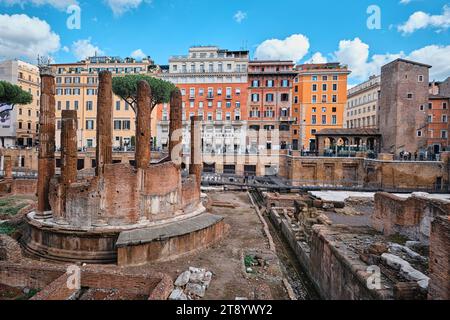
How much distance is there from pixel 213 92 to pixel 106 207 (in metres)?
34.8

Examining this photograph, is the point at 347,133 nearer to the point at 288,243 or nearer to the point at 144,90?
the point at 288,243

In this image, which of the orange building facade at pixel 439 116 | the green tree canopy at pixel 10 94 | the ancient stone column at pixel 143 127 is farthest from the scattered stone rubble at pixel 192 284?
the orange building facade at pixel 439 116

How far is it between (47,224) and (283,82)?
3992cm

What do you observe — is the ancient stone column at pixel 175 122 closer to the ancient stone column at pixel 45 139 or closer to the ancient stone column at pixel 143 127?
the ancient stone column at pixel 143 127

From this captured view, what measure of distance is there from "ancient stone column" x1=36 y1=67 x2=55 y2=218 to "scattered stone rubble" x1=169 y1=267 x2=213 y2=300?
819cm

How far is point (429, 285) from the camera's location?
6.15m

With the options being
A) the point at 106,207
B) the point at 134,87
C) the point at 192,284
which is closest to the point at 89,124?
the point at 134,87

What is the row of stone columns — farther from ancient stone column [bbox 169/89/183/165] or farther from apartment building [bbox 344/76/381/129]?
apartment building [bbox 344/76/381/129]

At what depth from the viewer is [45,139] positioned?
42.6 feet

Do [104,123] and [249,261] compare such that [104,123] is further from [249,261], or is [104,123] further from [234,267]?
[249,261]

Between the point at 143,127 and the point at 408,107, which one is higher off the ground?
the point at 408,107

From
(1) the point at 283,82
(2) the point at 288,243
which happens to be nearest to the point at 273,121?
(1) the point at 283,82

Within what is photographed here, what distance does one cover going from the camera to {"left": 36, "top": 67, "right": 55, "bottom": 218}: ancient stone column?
12.8m

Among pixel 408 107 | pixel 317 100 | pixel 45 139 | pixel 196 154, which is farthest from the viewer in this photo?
pixel 317 100
